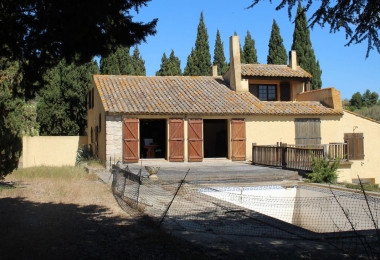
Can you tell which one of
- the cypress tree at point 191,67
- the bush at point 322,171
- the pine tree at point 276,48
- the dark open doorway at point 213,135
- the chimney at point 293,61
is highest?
the pine tree at point 276,48

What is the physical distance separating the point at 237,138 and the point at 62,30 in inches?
680

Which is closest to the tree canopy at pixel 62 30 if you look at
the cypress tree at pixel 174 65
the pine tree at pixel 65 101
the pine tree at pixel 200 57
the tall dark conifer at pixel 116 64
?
the pine tree at pixel 65 101

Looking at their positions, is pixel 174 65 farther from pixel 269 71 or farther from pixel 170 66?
pixel 269 71

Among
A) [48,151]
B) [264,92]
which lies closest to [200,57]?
[264,92]

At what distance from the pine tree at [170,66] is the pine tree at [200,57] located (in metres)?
1.34

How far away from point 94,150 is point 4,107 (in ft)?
39.6

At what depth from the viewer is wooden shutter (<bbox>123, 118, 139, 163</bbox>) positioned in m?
21.1

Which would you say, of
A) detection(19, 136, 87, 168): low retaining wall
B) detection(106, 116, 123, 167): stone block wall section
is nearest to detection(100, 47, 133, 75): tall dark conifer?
detection(19, 136, 87, 168): low retaining wall

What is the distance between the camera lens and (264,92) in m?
27.8

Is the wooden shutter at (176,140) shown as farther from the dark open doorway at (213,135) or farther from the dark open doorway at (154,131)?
the dark open doorway at (213,135)

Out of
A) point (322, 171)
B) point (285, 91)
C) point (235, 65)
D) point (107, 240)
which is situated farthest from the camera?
point (285, 91)

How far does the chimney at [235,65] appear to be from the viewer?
25484 millimetres

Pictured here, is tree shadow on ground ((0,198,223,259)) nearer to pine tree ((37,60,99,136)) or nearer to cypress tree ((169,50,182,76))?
pine tree ((37,60,99,136))

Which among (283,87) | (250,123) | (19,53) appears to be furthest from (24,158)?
(19,53)
